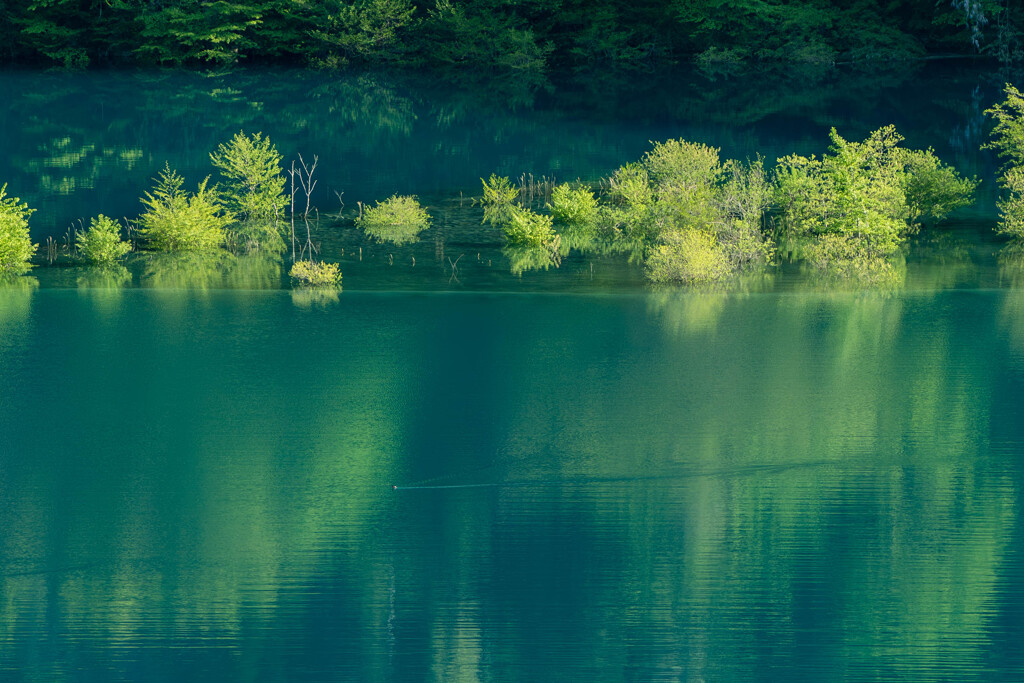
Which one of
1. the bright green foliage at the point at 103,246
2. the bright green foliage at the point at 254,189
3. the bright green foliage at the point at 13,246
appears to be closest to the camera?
the bright green foliage at the point at 13,246

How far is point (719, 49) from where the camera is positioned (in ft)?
200

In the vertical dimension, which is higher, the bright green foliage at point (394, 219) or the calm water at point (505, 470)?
the bright green foliage at point (394, 219)

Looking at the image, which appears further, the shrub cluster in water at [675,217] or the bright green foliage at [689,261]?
the shrub cluster in water at [675,217]

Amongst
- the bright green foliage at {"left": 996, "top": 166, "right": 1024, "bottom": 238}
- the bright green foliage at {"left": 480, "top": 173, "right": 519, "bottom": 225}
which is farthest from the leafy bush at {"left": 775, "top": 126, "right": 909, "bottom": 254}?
the bright green foliage at {"left": 480, "top": 173, "right": 519, "bottom": 225}

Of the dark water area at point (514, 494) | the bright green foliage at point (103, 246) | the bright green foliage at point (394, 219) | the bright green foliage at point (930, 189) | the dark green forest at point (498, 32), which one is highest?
the dark green forest at point (498, 32)

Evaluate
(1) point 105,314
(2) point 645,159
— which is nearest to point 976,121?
(2) point 645,159

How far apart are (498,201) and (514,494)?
55.9 feet

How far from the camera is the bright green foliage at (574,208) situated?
30.2 m

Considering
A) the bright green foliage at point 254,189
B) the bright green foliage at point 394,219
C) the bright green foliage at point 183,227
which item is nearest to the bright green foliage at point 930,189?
the bright green foliage at point 394,219

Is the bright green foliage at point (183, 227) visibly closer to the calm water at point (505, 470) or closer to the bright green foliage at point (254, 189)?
the calm water at point (505, 470)

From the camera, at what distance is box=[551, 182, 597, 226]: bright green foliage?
30250 mm

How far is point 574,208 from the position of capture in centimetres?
3027

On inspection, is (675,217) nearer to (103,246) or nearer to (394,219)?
(394,219)

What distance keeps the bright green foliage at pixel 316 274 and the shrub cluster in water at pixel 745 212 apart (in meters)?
4.24
